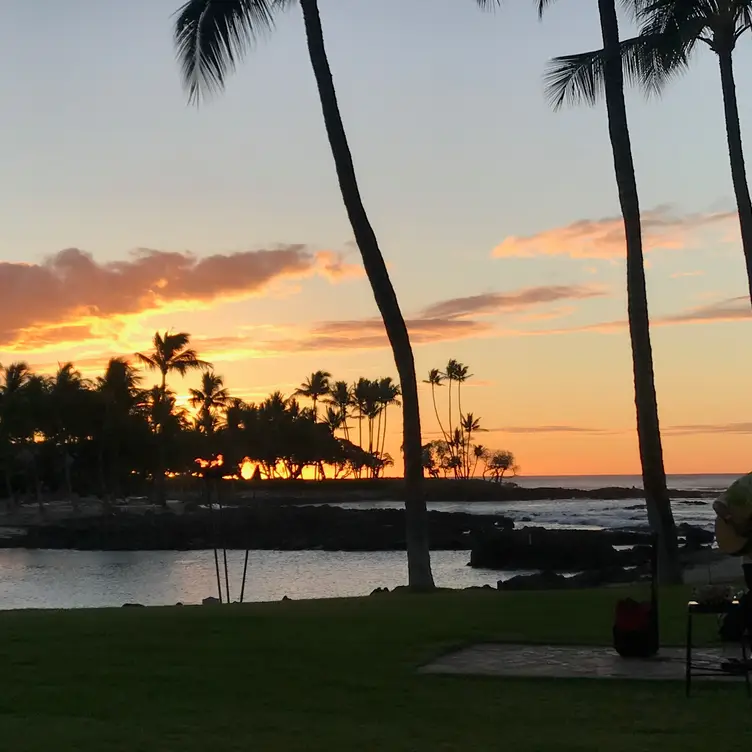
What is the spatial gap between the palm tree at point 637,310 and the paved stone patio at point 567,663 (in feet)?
24.4

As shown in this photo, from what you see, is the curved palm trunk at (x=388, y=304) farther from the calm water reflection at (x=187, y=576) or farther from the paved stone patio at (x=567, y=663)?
the calm water reflection at (x=187, y=576)

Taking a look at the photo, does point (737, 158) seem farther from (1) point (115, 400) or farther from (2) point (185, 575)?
(1) point (115, 400)

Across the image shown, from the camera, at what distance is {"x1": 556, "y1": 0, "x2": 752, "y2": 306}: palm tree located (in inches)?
634

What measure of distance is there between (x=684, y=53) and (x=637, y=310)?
165 inches

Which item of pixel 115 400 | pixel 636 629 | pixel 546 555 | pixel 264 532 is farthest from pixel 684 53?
pixel 115 400

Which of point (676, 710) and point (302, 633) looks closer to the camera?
point (676, 710)

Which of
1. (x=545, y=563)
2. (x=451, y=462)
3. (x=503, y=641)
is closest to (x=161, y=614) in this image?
(x=503, y=641)

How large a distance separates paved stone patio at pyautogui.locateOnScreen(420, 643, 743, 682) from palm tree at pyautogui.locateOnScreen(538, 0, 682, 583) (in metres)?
7.44

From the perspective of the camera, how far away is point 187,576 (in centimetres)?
3775

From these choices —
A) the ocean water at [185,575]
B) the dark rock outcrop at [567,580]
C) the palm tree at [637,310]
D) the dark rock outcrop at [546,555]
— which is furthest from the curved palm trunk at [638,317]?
the dark rock outcrop at [546,555]

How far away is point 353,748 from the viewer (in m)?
5.92

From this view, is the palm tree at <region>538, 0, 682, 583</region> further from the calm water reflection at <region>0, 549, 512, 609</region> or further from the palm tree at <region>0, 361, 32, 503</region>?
the palm tree at <region>0, 361, 32, 503</region>

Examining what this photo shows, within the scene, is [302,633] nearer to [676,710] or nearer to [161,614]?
[161,614]

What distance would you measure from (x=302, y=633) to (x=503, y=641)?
6.64ft
